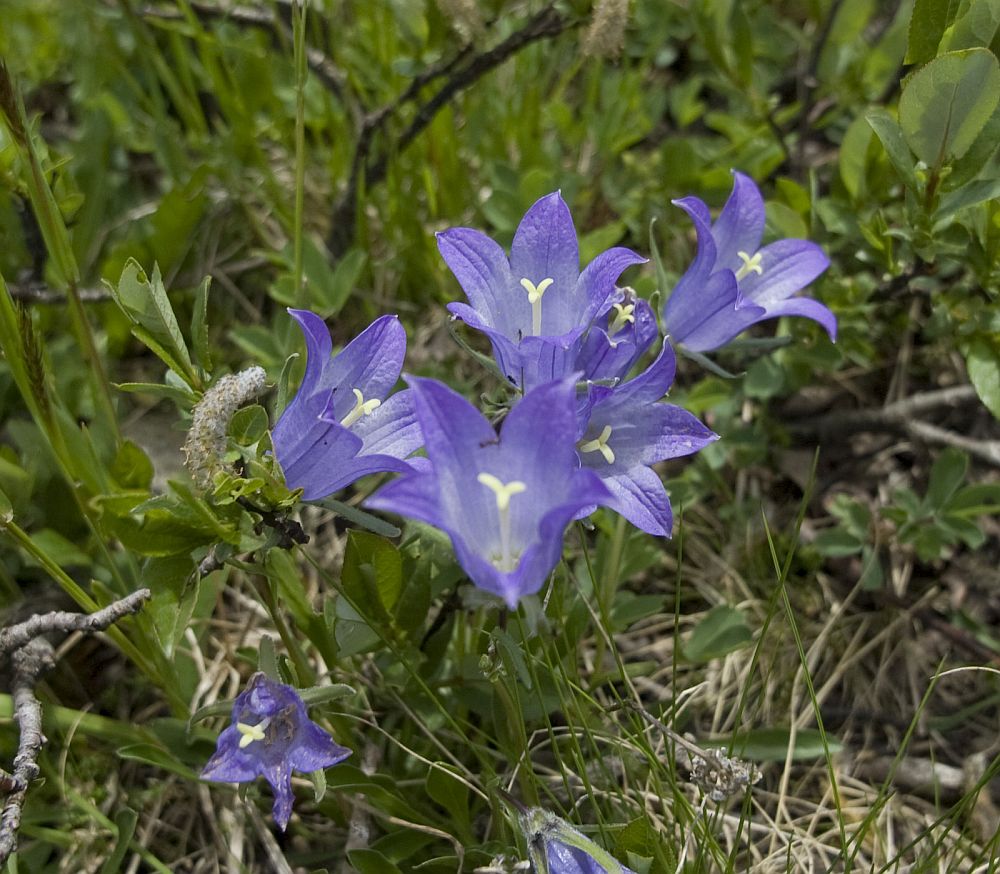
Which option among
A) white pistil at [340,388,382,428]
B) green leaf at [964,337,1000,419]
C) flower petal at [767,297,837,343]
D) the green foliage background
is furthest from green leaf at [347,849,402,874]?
green leaf at [964,337,1000,419]

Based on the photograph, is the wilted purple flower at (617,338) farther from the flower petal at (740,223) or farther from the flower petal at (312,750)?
the flower petal at (312,750)

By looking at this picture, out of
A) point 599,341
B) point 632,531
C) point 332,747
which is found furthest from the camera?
point 632,531

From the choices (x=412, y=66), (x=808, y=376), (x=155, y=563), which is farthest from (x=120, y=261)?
(x=808, y=376)

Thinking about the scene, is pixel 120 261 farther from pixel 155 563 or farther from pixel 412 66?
pixel 155 563

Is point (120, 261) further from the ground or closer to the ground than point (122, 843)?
further from the ground

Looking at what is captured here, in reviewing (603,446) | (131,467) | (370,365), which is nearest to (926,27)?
(603,446)

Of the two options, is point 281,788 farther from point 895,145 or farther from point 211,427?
point 895,145
